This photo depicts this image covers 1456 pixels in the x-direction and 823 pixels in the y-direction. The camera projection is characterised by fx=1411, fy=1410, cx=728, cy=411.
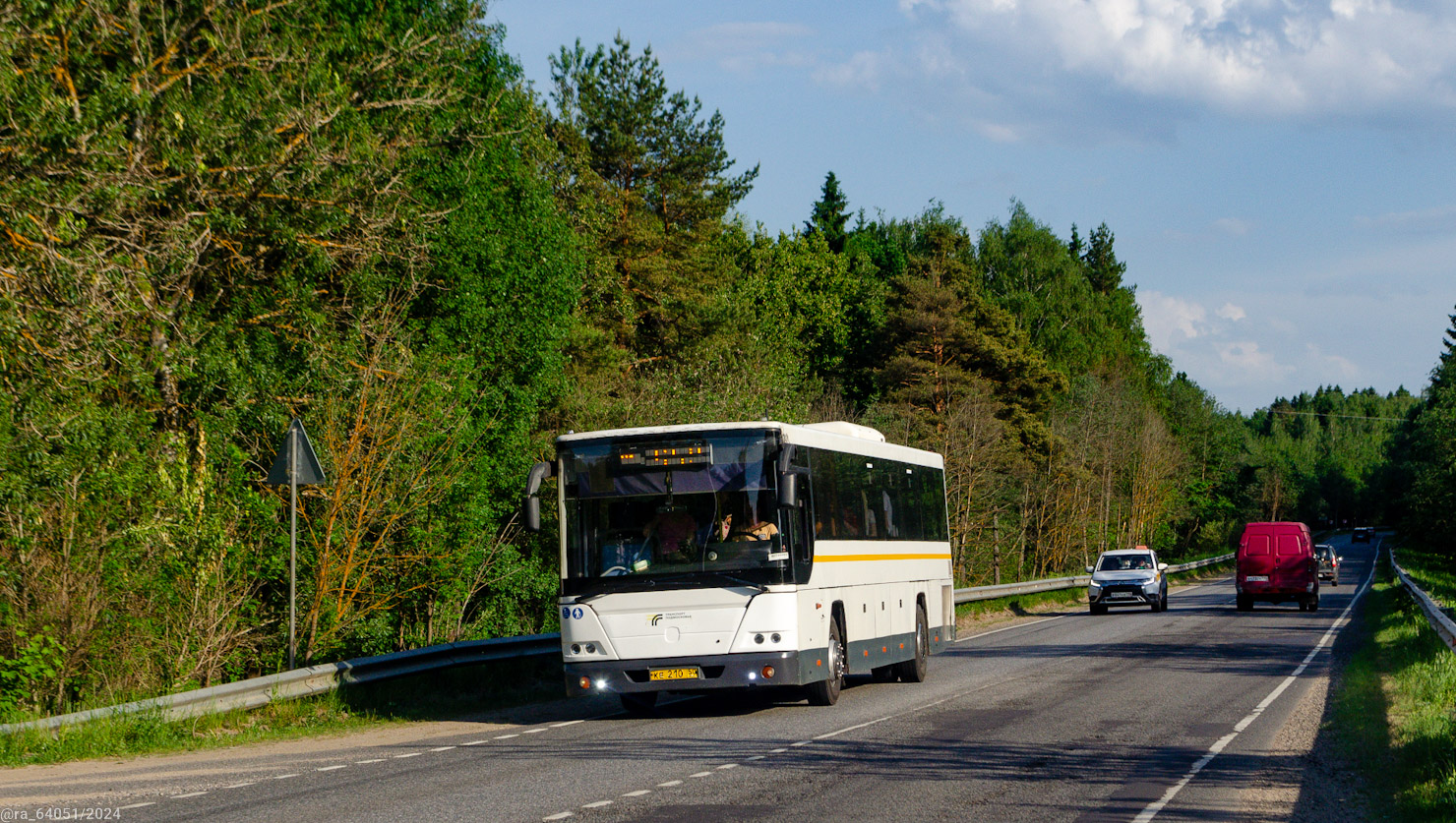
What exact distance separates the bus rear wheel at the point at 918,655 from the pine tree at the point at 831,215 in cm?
8477

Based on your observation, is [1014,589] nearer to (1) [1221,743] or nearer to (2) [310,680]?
(1) [1221,743]

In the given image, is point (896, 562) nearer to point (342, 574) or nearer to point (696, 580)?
point (696, 580)

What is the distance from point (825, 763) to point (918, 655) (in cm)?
877

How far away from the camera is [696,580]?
1496cm

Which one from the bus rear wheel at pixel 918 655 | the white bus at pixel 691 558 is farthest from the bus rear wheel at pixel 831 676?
the bus rear wheel at pixel 918 655

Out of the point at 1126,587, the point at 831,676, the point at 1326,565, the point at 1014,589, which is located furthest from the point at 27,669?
the point at 1326,565

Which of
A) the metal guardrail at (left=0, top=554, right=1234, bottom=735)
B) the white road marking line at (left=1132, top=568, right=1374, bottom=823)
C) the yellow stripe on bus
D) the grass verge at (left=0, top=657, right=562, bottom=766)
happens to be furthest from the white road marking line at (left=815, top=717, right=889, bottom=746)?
the metal guardrail at (left=0, top=554, right=1234, bottom=735)

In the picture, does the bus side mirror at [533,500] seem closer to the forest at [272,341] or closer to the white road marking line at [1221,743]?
the forest at [272,341]

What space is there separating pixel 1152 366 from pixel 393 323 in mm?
92756

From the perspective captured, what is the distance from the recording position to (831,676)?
16.3 metres

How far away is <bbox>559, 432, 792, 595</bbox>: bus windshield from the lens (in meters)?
15.0

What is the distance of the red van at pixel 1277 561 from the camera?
36781 millimetres

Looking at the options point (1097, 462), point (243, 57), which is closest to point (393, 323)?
point (243, 57)

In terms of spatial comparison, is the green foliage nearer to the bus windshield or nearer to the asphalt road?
the asphalt road
